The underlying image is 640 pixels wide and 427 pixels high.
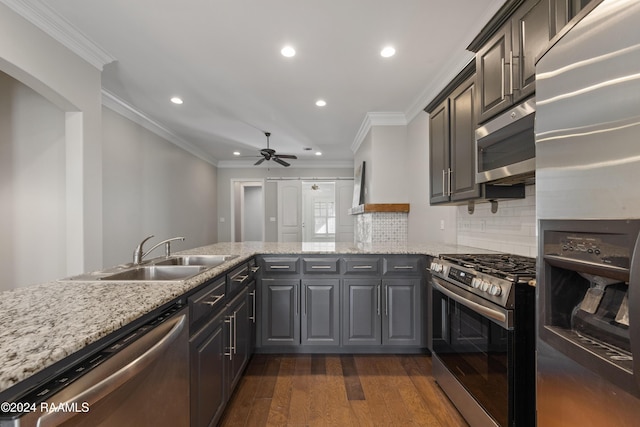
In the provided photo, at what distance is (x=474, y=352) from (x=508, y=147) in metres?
1.23

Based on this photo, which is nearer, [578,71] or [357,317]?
[578,71]

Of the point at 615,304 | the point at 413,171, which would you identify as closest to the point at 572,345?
the point at 615,304

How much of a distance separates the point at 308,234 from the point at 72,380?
6.99m

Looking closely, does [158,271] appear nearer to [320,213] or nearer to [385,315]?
[385,315]

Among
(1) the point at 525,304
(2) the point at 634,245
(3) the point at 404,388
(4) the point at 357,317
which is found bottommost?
(3) the point at 404,388

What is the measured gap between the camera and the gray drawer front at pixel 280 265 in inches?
102

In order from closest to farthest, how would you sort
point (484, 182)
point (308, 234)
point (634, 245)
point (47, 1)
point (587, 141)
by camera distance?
1. point (634, 245)
2. point (587, 141)
3. point (484, 182)
4. point (47, 1)
5. point (308, 234)

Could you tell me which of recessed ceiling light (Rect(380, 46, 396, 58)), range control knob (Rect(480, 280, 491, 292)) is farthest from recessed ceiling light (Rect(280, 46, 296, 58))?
range control knob (Rect(480, 280, 491, 292))

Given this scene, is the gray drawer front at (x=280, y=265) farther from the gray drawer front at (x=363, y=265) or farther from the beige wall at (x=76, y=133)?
the beige wall at (x=76, y=133)

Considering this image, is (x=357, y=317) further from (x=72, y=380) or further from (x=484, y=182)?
(x=72, y=380)

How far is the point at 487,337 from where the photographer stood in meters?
1.47

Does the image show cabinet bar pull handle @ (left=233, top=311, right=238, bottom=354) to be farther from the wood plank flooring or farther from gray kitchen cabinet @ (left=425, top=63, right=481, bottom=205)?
gray kitchen cabinet @ (left=425, top=63, right=481, bottom=205)

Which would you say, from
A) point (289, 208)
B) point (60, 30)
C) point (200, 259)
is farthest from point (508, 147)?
point (289, 208)

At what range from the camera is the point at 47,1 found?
2.05 metres
